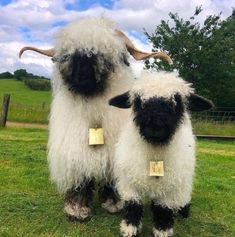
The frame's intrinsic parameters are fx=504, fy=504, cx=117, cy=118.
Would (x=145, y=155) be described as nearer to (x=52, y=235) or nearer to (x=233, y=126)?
(x=52, y=235)

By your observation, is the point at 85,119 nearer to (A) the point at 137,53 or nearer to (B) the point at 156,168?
(A) the point at 137,53

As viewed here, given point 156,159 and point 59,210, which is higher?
point 156,159

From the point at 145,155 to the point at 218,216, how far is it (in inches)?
77.7

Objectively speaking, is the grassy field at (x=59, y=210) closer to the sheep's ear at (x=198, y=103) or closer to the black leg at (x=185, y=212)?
the black leg at (x=185, y=212)

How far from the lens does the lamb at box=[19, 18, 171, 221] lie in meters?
5.69

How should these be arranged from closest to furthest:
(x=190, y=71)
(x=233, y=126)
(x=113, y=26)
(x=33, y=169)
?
1. (x=113, y=26)
2. (x=33, y=169)
3. (x=233, y=126)
4. (x=190, y=71)

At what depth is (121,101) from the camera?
18.1 ft

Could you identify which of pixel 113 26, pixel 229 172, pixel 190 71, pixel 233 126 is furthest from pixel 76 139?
pixel 190 71

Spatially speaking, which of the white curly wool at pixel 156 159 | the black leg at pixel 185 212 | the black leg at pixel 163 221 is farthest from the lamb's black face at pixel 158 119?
the black leg at pixel 185 212

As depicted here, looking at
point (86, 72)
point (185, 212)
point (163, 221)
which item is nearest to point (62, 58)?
point (86, 72)

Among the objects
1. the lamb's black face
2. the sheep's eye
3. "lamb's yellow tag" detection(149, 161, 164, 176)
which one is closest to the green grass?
the sheep's eye

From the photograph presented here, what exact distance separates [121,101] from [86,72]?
0.50 meters

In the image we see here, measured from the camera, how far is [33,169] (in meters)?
9.08

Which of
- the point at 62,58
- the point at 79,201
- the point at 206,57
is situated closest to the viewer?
the point at 62,58
